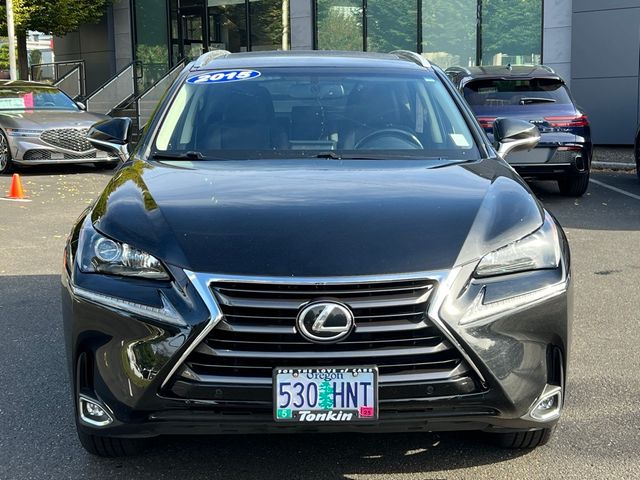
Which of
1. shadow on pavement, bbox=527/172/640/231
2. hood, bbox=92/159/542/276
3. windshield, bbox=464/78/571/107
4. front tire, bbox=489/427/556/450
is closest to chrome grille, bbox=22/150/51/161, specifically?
windshield, bbox=464/78/571/107

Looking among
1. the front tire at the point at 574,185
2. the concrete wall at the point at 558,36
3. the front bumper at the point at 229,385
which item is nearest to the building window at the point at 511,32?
the concrete wall at the point at 558,36

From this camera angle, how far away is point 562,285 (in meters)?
3.08

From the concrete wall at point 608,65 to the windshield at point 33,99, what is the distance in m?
10.3

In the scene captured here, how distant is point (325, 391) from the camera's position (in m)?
2.80

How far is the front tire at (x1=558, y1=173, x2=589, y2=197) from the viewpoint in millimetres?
11102

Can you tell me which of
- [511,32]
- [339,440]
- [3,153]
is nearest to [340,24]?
[511,32]

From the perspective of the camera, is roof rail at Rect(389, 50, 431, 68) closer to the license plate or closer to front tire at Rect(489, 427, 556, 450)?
front tire at Rect(489, 427, 556, 450)

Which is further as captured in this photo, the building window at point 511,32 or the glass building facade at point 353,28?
the glass building facade at point 353,28

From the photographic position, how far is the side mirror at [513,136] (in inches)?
183

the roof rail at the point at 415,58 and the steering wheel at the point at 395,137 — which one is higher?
the roof rail at the point at 415,58

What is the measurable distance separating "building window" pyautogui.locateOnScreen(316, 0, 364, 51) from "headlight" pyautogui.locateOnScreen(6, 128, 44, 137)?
27.9 ft

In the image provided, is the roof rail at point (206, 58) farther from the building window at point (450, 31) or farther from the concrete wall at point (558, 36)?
the building window at point (450, 31)

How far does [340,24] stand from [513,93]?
1083 centimetres

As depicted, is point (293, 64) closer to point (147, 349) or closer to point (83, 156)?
point (147, 349)
